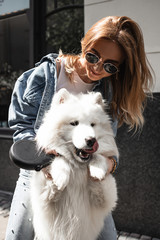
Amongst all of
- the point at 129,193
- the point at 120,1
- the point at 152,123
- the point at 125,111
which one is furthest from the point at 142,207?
the point at 120,1

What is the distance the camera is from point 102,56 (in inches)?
75.9

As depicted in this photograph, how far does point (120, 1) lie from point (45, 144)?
303 centimetres

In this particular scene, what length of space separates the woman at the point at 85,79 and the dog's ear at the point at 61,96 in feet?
0.63

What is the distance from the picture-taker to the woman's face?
1884mm

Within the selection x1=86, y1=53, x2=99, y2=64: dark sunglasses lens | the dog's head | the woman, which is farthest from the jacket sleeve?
x1=86, y1=53, x2=99, y2=64: dark sunglasses lens

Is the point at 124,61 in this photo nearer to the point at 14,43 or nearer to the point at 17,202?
the point at 17,202

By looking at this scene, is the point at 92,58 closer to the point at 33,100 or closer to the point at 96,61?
the point at 96,61

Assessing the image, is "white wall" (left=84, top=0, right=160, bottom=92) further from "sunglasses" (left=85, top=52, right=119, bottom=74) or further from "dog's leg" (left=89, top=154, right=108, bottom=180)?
"dog's leg" (left=89, top=154, right=108, bottom=180)

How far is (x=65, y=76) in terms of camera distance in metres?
2.04

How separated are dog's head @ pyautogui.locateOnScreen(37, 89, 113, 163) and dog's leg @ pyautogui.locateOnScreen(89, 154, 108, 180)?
0.05 m

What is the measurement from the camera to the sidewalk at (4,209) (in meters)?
3.82

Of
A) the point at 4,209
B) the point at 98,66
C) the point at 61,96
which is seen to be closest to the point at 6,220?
the point at 4,209

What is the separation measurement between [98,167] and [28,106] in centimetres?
76

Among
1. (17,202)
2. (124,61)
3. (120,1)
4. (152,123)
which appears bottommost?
(152,123)
